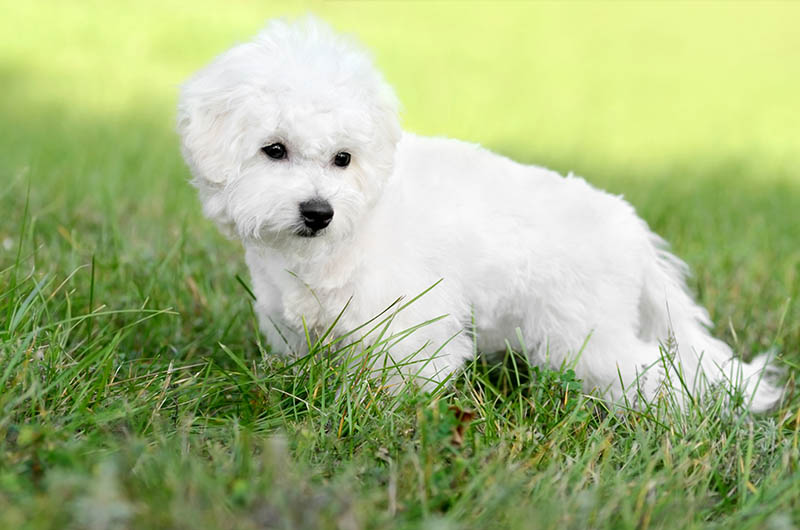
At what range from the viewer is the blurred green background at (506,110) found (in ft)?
17.0

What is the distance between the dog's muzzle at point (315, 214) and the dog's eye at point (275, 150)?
238 mm

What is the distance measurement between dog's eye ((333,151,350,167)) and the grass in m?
0.75

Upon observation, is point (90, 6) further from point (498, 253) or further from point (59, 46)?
point (498, 253)

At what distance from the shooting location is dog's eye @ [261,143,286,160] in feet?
9.86

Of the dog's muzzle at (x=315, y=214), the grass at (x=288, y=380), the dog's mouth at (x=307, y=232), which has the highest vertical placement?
the dog's muzzle at (x=315, y=214)

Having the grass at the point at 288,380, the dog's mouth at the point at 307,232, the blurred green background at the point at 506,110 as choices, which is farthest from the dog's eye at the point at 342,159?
the grass at the point at 288,380

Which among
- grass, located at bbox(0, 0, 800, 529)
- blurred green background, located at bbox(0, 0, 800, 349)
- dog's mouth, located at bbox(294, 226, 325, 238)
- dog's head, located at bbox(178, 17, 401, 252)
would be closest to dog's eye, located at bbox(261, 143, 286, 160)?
dog's head, located at bbox(178, 17, 401, 252)

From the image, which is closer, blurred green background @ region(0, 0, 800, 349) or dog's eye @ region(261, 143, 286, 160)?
dog's eye @ region(261, 143, 286, 160)

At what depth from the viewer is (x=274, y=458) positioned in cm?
203

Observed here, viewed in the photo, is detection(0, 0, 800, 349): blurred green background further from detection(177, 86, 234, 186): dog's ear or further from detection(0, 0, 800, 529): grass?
detection(177, 86, 234, 186): dog's ear

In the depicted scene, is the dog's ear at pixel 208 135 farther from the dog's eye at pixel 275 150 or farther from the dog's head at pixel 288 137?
the dog's eye at pixel 275 150

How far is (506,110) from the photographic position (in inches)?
431

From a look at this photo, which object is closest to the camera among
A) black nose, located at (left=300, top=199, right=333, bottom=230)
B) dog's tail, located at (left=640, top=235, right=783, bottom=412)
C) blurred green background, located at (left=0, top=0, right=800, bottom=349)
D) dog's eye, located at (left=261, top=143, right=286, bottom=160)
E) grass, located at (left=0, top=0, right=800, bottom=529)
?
grass, located at (left=0, top=0, right=800, bottom=529)

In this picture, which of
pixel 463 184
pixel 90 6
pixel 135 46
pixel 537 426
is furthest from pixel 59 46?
pixel 537 426
